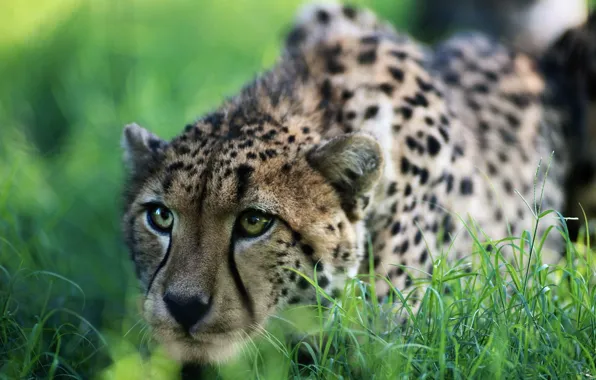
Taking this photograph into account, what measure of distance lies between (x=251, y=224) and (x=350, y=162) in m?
0.48

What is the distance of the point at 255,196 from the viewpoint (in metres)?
3.31

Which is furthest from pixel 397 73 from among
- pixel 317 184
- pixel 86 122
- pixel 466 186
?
pixel 86 122

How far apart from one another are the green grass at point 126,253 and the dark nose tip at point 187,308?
29 cm

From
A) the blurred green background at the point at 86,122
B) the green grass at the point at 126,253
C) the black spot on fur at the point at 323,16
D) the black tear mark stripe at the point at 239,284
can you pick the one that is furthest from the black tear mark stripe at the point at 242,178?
the black spot on fur at the point at 323,16

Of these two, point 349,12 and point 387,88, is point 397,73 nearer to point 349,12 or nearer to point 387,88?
point 387,88

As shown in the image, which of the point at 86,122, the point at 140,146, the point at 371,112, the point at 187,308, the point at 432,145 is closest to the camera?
the point at 187,308

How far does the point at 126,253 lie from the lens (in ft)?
17.4

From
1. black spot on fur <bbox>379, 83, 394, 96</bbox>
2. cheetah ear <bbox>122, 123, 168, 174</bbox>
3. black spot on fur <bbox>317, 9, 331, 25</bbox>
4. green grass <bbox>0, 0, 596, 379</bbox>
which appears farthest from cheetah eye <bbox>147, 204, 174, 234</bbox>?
black spot on fur <bbox>317, 9, 331, 25</bbox>

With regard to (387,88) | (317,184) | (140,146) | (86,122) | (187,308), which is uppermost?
(86,122)

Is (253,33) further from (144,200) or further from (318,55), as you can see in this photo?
(144,200)

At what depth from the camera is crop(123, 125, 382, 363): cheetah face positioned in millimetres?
3213

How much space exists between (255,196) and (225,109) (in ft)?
2.42

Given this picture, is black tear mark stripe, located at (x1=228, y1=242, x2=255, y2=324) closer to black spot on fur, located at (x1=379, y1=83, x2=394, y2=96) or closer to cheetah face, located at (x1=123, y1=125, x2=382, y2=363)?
cheetah face, located at (x1=123, y1=125, x2=382, y2=363)

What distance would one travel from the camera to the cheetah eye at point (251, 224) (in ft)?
10.9
